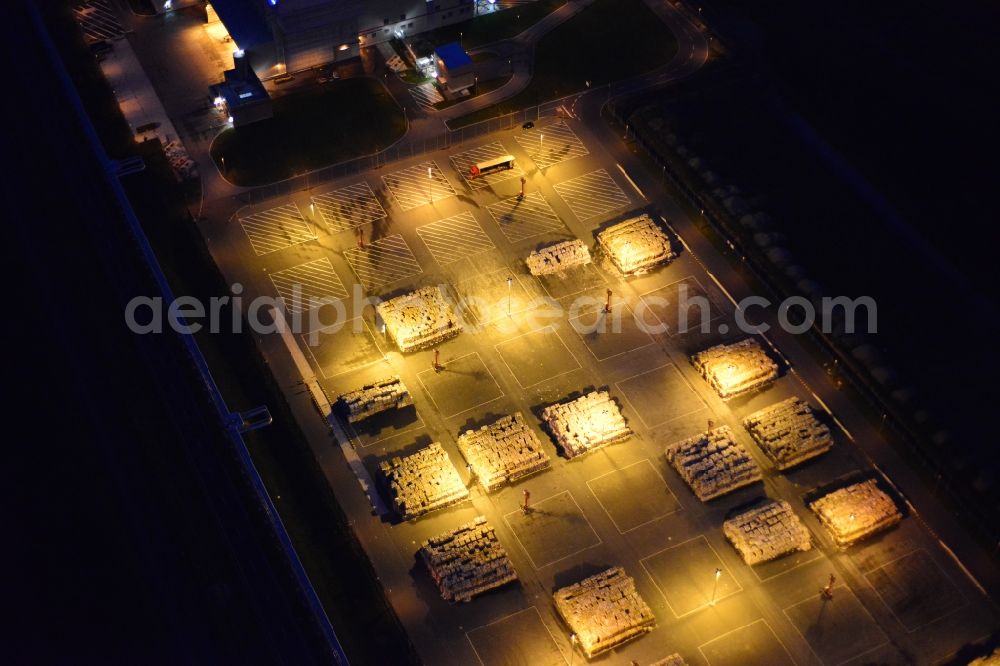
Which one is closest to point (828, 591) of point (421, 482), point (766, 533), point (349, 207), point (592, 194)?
point (766, 533)

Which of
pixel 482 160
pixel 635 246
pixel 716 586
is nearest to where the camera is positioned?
pixel 716 586

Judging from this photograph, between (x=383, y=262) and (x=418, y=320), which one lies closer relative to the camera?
(x=418, y=320)

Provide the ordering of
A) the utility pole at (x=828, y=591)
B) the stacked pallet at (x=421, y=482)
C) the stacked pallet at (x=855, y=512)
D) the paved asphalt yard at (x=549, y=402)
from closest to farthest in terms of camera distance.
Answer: the paved asphalt yard at (x=549, y=402) < the utility pole at (x=828, y=591) < the stacked pallet at (x=855, y=512) < the stacked pallet at (x=421, y=482)

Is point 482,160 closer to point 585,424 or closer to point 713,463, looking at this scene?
point 585,424

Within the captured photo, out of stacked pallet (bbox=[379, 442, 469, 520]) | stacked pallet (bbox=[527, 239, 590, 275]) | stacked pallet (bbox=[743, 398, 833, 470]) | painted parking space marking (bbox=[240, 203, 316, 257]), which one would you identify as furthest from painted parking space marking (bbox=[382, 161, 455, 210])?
stacked pallet (bbox=[743, 398, 833, 470])

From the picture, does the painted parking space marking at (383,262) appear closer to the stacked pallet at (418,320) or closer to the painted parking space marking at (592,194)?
the stacked pallet at (418,320)

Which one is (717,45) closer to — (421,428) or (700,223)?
(700,223)

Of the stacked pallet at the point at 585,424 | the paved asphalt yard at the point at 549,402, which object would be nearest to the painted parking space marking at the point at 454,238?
the paved asphalt yard at the point at 549,402

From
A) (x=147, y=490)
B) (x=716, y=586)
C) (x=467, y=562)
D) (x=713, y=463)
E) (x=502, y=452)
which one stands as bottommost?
(x=716, y=586)
